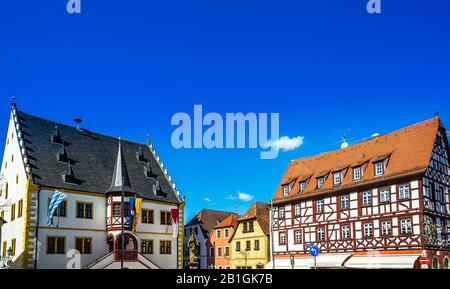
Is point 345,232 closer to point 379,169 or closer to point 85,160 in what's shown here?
point 379,169

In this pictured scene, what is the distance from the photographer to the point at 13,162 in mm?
42312

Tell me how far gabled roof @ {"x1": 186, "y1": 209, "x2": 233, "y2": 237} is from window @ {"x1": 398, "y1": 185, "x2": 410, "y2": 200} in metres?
38.7

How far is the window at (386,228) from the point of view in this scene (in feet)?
121

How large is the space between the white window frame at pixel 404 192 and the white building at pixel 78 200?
2032cm

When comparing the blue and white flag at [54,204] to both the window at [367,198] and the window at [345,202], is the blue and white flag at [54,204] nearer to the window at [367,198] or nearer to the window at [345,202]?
the window at [345,202]

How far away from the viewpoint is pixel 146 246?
45406mm

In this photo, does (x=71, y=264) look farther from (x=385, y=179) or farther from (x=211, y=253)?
(x=211, y=253)

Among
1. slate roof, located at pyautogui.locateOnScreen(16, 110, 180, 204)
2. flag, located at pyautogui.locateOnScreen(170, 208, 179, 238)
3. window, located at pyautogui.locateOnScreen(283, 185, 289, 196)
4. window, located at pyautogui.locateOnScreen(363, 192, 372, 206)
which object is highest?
slate roof, located at pyautogui.locateOnScreen(16, 110, 180, 204)

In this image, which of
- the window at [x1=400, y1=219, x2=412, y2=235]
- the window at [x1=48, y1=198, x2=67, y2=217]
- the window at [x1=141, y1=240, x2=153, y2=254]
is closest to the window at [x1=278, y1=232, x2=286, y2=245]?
the window at [x1=141, y1=240, x2=153, y2=254]

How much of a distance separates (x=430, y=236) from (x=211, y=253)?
125 feet

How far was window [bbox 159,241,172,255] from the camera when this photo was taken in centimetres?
4672

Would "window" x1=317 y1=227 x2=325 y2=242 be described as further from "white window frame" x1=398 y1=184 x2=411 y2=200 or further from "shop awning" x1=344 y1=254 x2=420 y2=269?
"white window frame" x1=398 y1=184 x2=411 y2=200

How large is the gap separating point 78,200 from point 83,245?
147 inches

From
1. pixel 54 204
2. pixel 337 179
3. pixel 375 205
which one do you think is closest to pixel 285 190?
pixel 337 179
